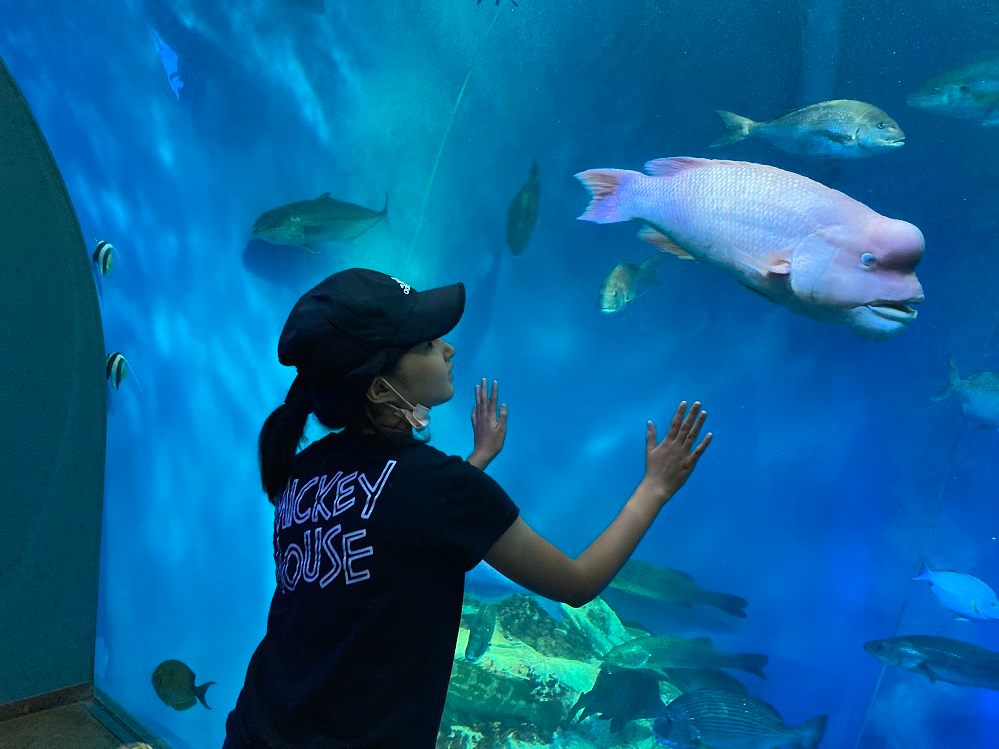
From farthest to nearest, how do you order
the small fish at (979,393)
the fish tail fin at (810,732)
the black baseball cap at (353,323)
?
the small fish at (979,393) < the fish tail fin at (810,732) < the black baseball cap at (353,323)

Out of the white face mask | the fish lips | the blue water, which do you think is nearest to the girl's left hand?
the white face mask

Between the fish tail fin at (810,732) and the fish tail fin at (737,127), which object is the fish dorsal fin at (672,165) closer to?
the fish tail fin at (737,127)

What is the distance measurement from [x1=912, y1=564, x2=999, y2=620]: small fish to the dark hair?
278 centimetres

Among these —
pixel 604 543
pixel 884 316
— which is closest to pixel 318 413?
pixel 604 543

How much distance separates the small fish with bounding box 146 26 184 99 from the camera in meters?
3.97

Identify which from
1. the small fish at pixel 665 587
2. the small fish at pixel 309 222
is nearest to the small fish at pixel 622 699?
the small fish at pixel 665 587

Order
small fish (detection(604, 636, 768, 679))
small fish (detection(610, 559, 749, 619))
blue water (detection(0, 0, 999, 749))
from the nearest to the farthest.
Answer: blue water (detection(0, 0, 999, 749)) → small fish (detection(604, 636, 768, 679)) → small fish (detection(610, 559, 749, 619))

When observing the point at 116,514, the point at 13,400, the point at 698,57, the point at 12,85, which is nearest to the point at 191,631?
the point at 116,514

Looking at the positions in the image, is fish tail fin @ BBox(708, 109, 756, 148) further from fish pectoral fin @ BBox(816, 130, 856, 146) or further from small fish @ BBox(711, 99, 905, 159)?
fish pectoral fin @ BBox(816, 130, 856, 146)

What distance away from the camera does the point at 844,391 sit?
15.5 ft

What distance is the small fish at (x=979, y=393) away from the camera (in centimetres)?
353

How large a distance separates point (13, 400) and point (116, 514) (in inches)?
30.4

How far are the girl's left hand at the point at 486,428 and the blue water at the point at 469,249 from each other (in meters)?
2.46

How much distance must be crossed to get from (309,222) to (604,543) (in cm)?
286
